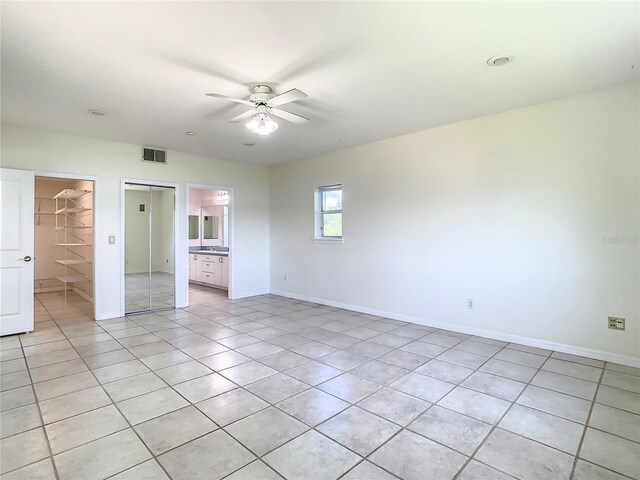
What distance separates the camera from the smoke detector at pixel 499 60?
2.64m

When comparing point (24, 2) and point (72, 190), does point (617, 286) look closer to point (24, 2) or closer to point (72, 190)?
point (24, 2)

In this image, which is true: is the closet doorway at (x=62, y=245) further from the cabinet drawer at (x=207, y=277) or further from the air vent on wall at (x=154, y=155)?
the cabinet drawer at (x=207, y=277)

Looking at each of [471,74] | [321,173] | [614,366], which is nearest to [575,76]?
[471,74]

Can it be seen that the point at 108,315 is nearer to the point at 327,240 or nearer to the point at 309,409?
the point at 327,240

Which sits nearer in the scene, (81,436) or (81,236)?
(81,436)

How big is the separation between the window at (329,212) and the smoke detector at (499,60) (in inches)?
127

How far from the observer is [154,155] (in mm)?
5375

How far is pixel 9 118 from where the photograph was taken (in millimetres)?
3980

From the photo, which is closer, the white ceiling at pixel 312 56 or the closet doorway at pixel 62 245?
the white ceiling at pixel 312 56

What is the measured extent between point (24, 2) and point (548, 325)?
5121mm

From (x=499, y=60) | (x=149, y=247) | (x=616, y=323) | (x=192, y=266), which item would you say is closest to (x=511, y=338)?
(x=616, y=323)

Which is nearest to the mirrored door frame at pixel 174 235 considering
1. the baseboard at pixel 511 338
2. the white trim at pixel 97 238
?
the white trim at pixel 97 238

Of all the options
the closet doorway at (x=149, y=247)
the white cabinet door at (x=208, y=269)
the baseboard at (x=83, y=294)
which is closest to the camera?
the closet doorway at (x=149, y=247)

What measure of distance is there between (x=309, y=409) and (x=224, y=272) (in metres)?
5.25
